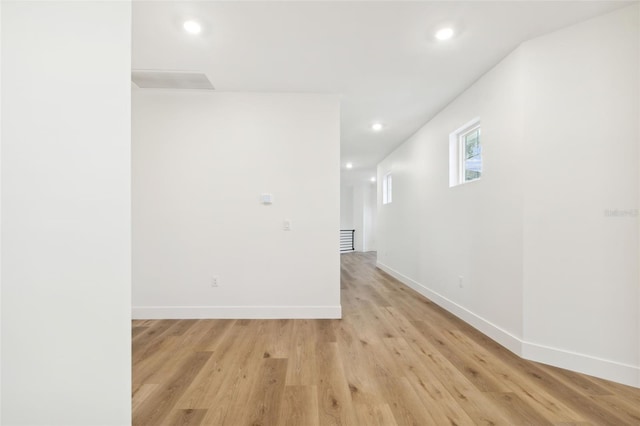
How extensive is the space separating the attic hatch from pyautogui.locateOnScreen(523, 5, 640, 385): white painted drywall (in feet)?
9.89

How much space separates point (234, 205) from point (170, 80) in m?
1.46

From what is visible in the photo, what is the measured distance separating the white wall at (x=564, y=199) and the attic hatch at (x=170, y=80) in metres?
2.89

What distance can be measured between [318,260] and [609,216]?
244 cm

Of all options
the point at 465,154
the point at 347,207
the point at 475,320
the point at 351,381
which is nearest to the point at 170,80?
the point at 351,381

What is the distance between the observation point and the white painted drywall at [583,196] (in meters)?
1.85

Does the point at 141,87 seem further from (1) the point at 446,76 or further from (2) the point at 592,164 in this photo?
(2) the point at 592,164

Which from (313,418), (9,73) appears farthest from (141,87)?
(313,418)

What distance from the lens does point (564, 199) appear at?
2051 mm

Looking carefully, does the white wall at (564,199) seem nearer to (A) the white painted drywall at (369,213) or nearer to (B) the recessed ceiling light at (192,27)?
(B) the recessed ceiling light at (192,27)

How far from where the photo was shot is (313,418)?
1.48 metres

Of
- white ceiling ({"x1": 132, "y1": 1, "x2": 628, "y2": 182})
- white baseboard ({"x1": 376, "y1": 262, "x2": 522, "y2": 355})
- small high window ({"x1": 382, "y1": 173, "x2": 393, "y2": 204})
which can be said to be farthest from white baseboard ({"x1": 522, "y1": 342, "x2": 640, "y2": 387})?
small high window ({"x1": 382, "y1": 173, "x2": 393, "y2": 204})

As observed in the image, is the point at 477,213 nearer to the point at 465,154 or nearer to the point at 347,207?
the point at 465,154

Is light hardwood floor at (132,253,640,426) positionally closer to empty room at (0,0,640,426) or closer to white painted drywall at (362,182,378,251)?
empty room at (0,0,640,426)

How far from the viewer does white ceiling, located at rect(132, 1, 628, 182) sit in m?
1.89
